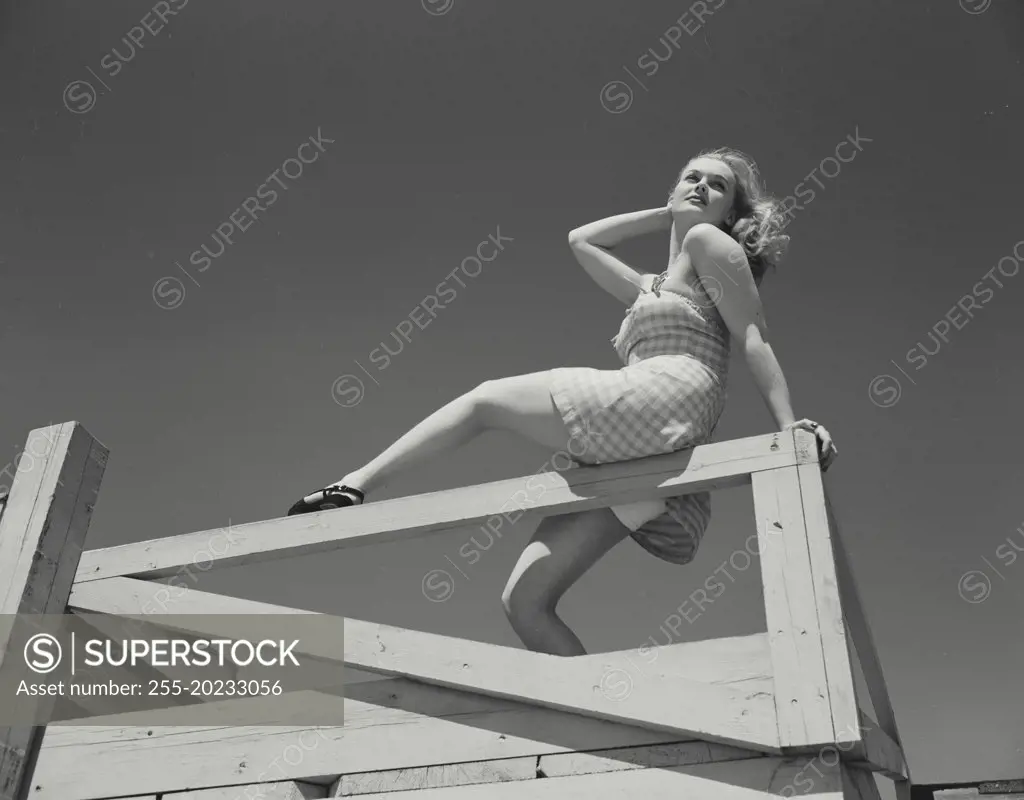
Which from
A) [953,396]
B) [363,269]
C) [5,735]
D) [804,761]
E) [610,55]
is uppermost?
[610,55]

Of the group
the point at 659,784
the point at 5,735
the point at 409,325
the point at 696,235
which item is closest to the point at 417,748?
the point at 659,784

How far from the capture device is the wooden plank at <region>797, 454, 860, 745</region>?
71.9 inches

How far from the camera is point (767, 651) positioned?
1951mm

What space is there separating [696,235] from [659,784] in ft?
4.34

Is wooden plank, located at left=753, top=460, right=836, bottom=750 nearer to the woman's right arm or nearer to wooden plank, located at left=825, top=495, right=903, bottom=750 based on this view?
wooden plank, located at left=825, top=495, right=903, bottom=750

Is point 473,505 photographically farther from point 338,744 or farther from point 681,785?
point 681,785

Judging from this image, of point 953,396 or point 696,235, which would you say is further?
point 953,396

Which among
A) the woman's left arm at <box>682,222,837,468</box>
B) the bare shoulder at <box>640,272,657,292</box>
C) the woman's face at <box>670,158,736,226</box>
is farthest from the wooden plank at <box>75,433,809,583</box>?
the woman's face at <box>670,158,736,226</box>

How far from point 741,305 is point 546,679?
103 cm

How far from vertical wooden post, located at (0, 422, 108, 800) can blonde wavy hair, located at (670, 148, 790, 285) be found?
1804 mm

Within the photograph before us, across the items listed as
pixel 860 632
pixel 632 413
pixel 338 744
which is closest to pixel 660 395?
pixel 632 413

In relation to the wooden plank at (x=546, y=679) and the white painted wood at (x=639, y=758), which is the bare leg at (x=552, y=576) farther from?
the white painted wood at (x=639, y=758)

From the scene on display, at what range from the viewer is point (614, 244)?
9.95 feet

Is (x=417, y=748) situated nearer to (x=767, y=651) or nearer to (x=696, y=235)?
(x=767, y=651)
